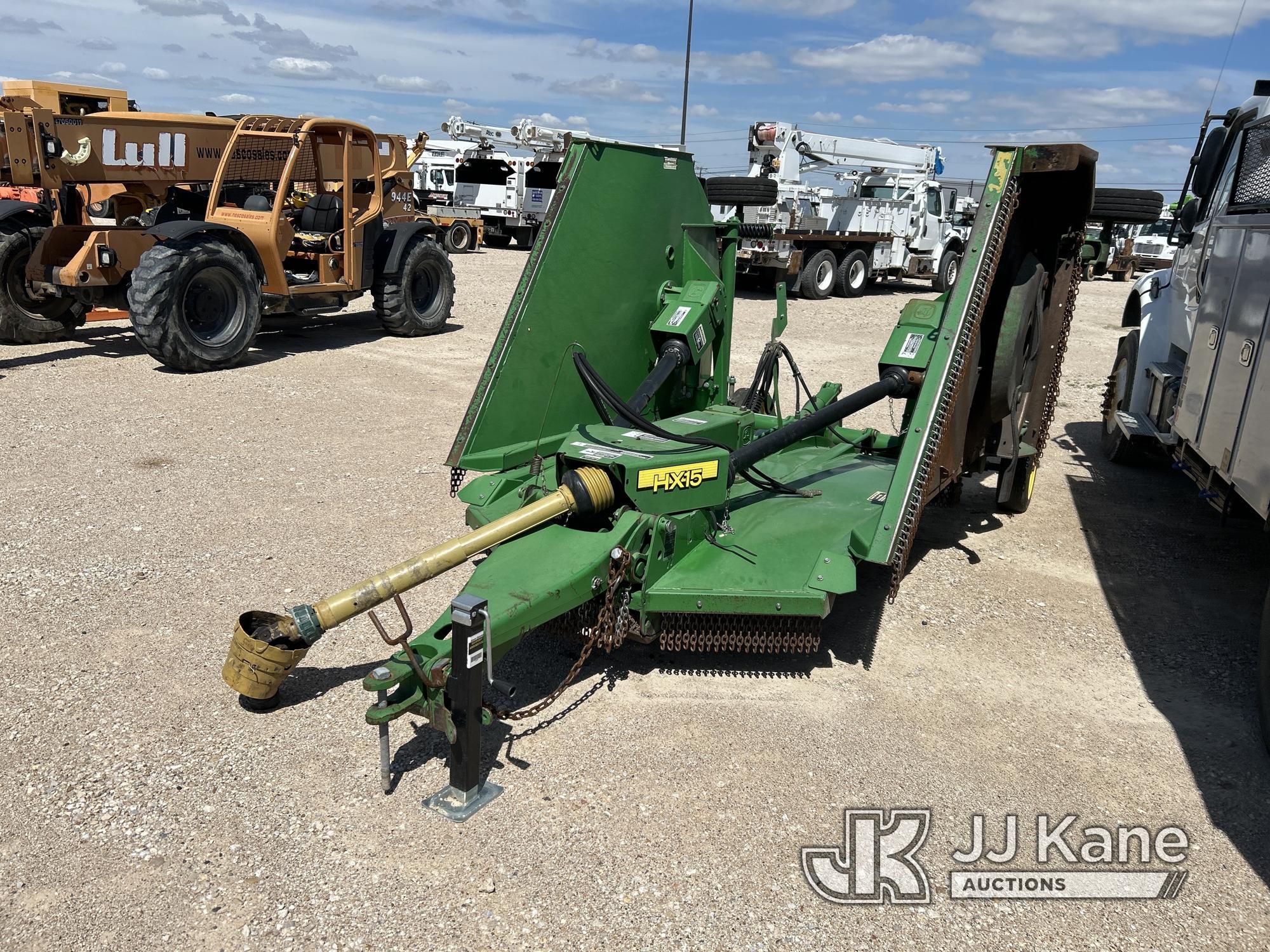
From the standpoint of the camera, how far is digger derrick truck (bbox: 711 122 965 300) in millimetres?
15930

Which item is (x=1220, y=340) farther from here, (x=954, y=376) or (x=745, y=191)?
(x=745, y=191)

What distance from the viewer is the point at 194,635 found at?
3816mm

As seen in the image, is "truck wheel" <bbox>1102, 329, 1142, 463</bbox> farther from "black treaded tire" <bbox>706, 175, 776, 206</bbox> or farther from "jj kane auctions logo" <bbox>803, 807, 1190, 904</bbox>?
"jj kane auctions logo" <bbox>803, 807, 1190, 904</bbox>

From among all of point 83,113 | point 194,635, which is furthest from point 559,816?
point 83,113

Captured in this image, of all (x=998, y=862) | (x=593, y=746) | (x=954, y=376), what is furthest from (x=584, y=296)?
(x=998, y=862)

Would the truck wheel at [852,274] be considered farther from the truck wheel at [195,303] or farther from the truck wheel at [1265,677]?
the truck wheel at [1265,677]

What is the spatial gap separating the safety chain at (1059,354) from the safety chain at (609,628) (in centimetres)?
288

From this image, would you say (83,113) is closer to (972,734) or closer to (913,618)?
(913,618)

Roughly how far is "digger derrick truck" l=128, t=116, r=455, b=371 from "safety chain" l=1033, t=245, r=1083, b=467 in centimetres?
687

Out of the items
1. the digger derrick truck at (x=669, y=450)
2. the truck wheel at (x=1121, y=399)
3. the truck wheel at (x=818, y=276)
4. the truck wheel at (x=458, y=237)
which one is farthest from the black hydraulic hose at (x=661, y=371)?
the truck wheel at (x=458, y=237)

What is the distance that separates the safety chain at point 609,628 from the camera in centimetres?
318

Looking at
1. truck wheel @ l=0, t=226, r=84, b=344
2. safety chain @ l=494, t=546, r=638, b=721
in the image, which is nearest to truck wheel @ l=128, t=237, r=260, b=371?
truck wheel @ l=0, t=226, r=84, b=344

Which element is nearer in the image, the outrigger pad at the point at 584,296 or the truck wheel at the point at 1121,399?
the outrigger pad at the point at 584,296

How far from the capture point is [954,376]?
3738 mm
